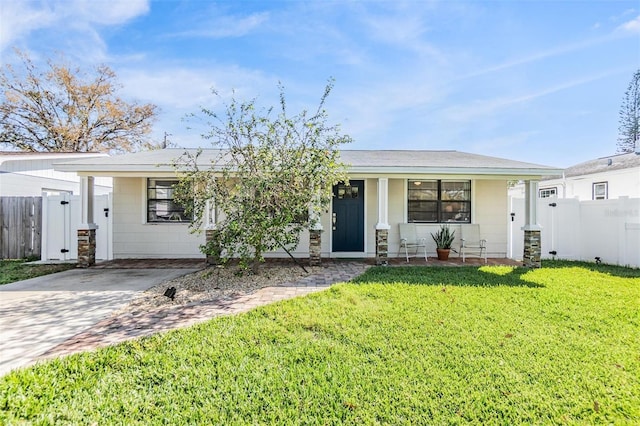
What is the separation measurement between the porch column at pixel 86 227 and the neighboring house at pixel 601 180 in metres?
15.9

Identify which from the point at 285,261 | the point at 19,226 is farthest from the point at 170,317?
the point at 19,226

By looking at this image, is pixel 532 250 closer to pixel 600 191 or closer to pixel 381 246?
pixel 381 246

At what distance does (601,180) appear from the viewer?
15.0 metres

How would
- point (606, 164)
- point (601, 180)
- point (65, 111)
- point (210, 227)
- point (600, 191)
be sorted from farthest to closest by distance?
point (65, 111) → point (606, 164) → point (600, 191) → point (601, 180) → point (210, 227)

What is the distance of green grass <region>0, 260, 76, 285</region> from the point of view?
6675 mm

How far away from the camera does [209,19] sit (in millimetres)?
8000

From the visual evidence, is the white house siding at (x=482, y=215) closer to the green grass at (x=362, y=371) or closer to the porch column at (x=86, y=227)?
the green grass at (x=362, y=371)

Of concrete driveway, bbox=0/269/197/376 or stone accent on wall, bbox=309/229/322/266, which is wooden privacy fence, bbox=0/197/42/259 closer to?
concrete driveway, bbox=0/269/197/376

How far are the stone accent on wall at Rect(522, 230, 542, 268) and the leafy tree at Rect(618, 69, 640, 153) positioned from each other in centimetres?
2544

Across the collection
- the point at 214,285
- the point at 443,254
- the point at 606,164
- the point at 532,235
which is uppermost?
the point at 606,164

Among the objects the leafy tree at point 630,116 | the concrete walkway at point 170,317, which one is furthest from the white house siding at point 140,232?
the leafy tree at point 630,116

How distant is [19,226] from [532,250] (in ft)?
46.8

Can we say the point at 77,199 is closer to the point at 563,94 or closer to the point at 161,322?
the point at 161,322

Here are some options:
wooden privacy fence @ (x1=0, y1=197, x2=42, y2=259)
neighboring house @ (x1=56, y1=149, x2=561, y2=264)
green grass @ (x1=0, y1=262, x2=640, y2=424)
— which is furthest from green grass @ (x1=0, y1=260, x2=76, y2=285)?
green grass @ (x1=0, y1=262, x2=640, y2=424)
